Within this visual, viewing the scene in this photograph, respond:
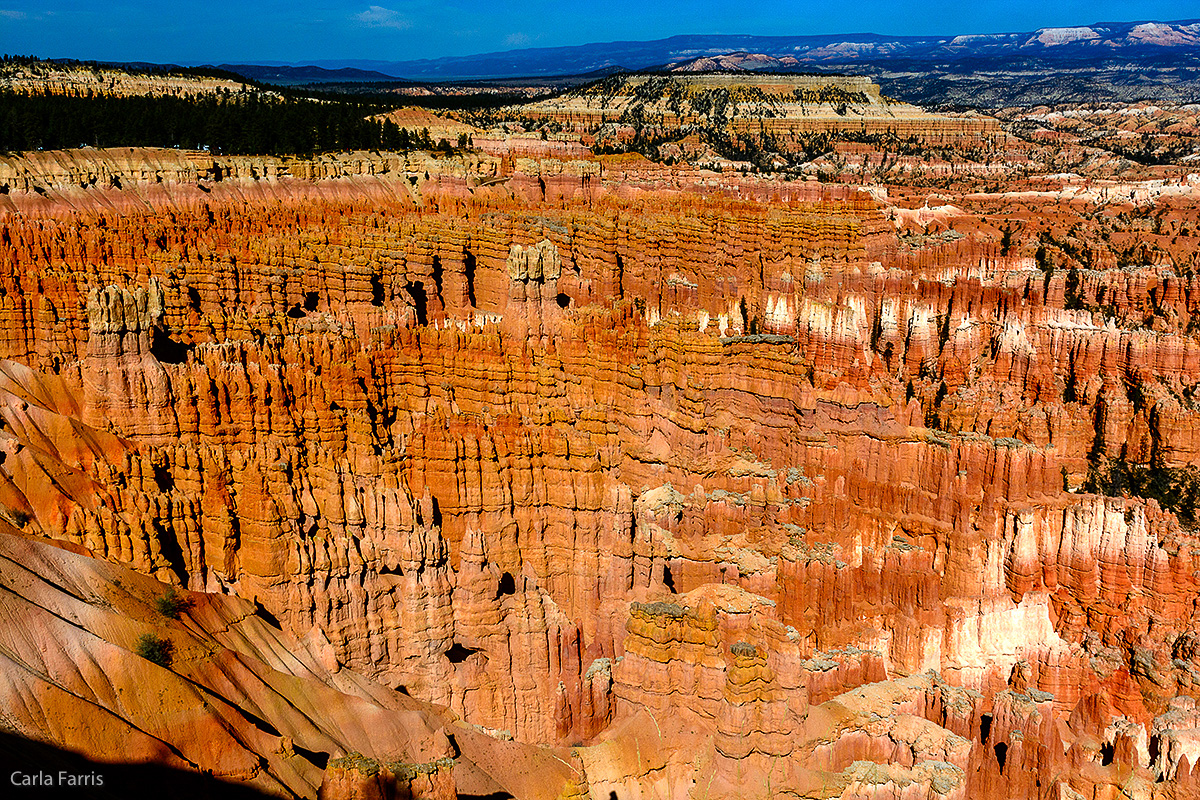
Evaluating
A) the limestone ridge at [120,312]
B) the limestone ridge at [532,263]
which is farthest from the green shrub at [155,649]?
the limestone ridge at [532,263]

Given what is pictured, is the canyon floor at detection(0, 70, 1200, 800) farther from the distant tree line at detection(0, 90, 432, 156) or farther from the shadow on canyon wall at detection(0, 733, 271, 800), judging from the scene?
the distant tree line at detection(0, 90, 432, 156)

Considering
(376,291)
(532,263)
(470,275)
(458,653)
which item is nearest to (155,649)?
(458,653)

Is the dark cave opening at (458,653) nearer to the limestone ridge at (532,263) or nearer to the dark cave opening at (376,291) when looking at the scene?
the limestone ridge at (532,263)

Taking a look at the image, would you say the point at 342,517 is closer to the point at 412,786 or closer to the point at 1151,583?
the point at 412,786

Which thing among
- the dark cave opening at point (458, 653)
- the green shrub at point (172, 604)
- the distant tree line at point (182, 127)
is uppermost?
the distant tree line at point (182, 127)

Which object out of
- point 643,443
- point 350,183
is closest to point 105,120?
point 350,183

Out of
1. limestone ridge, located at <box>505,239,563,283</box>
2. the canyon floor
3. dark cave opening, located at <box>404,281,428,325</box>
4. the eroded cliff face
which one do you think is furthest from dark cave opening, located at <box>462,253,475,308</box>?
limestone ridge, located at <box>505,239,563,283</box>
